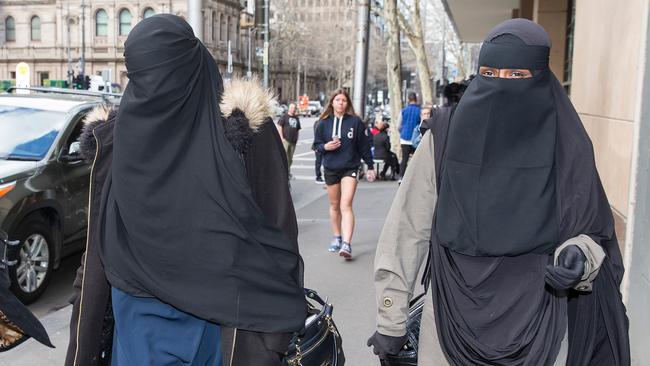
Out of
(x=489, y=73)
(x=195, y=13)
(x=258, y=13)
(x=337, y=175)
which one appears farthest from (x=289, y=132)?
(x=489, y=73)

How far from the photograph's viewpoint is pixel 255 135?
8.28 feet

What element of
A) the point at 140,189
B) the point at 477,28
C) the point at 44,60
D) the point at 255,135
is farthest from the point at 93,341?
the point at 44,60

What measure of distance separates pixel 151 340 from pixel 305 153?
2422cm

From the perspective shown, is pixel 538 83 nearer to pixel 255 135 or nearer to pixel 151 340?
pixel 255 135

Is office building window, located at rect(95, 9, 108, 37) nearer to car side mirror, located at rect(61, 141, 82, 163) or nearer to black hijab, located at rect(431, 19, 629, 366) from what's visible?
car side mirror, located at rect(61, 141, 82, 163)

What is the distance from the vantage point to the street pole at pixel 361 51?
1694 centimetres

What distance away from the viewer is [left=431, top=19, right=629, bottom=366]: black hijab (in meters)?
2.38

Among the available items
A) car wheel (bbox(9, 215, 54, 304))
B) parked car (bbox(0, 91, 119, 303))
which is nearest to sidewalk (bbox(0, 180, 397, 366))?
car wheel (bbox(9, 215, 54, 304))

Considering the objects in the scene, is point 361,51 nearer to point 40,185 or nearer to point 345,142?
point 345,142

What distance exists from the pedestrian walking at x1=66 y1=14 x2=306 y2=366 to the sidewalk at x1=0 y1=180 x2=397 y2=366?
268 cm

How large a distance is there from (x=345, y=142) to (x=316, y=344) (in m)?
5.52

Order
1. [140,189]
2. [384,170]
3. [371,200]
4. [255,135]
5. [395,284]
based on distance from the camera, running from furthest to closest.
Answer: [384,170] → [371,200] → [395,284] → [255,135] → [140,189]

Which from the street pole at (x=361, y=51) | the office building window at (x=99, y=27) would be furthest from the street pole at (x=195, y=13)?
the office building window at (x=99, y=27)

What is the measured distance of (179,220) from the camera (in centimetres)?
237
